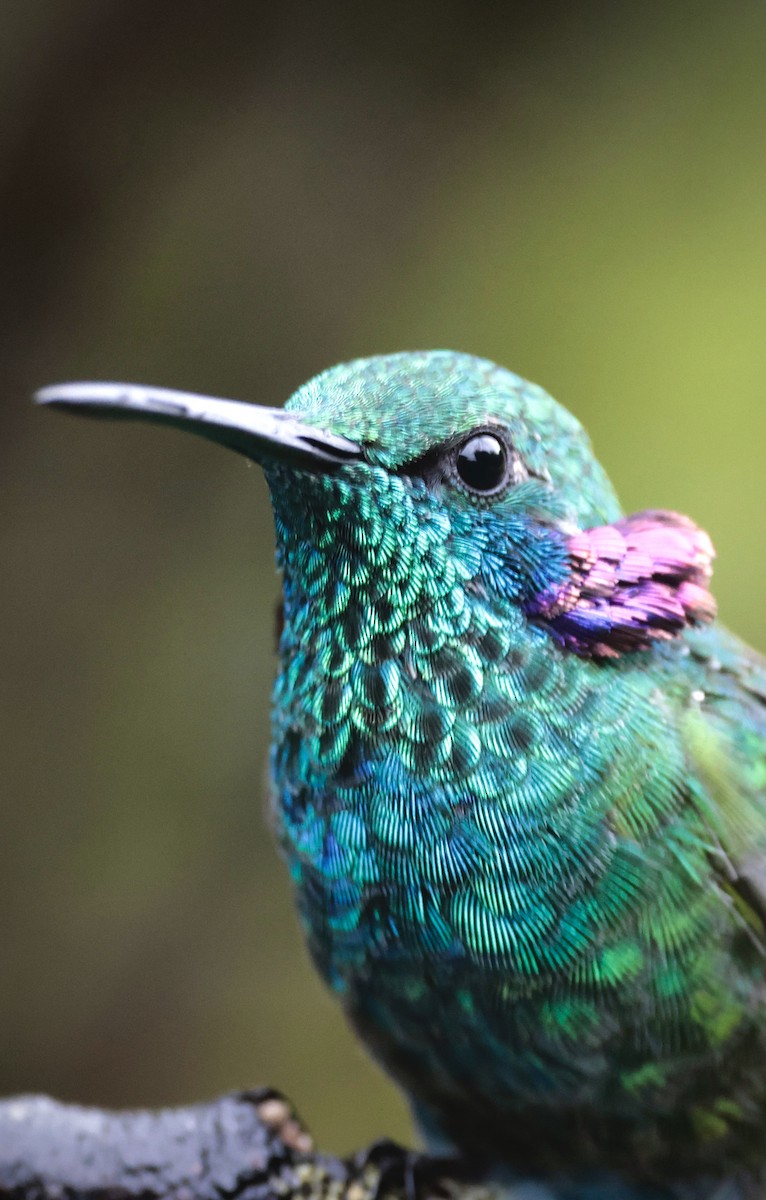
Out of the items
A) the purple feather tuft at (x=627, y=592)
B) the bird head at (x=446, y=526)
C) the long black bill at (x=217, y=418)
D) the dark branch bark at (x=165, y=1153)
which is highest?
the long black bill at (x=217, y=418)

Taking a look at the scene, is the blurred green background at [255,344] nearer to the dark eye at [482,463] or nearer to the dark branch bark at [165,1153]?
the dark branch bark at [165,1153]

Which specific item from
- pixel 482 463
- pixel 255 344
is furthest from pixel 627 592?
pixel 255 344

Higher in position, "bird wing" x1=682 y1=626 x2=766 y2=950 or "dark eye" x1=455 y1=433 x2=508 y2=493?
"dark eye" x1=455 y1=433 x2=508 y2=493

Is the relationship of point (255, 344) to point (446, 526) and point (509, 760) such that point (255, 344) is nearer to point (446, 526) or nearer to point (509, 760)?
point (446, 526)

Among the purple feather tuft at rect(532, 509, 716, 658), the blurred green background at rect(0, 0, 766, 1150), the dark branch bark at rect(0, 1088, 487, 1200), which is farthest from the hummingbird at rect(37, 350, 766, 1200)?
the blurred green background at rect(0, 0, 766, 1150)

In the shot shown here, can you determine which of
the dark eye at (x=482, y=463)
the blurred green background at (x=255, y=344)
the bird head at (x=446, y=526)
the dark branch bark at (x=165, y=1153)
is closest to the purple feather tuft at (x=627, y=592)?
the bird head at (x=446, y=526)

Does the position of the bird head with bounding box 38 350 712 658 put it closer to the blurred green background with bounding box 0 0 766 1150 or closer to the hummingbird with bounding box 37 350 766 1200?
the hummingbird with bounding box 37 350 766 1200

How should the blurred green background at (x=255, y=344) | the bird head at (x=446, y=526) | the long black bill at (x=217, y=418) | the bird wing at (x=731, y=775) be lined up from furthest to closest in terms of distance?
the blurred green background at (x=255, y=344) < the bird wing at (x=731, y=775) < the bird head at (x=446, y=526) < the long black bill at (x=217, y=418)
